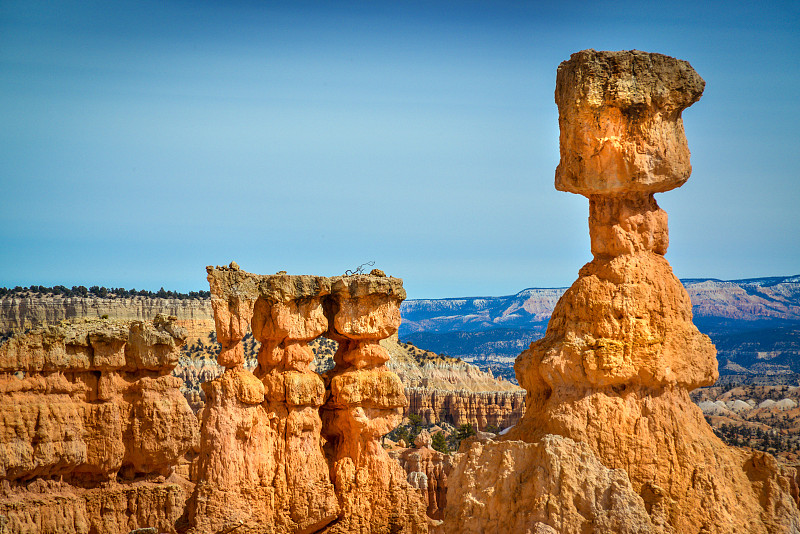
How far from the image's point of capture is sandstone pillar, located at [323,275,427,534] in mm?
20656

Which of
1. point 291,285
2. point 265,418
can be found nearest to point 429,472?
point 265,418

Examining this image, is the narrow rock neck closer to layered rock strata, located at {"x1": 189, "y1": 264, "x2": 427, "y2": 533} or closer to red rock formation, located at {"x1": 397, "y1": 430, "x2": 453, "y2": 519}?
layered rock strata, located at {"x1": 189, "y1": 264, "x2": 427, "y2": 533}

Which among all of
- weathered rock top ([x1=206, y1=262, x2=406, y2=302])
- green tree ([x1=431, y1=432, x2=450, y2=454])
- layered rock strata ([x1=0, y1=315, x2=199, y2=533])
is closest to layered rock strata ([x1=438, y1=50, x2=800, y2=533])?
weathered rock top ([x1=206, y1=262, x2=406, y2=302])

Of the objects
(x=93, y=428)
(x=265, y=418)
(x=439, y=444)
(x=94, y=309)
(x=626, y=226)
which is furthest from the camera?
(x=94, y=309)

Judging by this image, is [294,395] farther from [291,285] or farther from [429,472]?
[429,472]

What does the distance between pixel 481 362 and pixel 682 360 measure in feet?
531

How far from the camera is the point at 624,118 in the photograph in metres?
16.2

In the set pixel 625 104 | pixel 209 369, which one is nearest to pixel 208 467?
pixel 625 104

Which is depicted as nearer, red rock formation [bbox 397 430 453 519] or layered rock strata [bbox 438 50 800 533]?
layered rock strata [bbox 438 50 800 533]

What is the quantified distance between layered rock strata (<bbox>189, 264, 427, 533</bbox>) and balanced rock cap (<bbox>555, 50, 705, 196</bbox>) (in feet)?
19.4

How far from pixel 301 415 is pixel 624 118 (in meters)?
8.26

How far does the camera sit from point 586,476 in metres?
14.5

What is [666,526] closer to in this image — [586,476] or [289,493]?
[586,476]

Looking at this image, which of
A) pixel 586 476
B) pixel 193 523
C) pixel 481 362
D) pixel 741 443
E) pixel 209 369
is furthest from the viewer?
pixel 481 362
